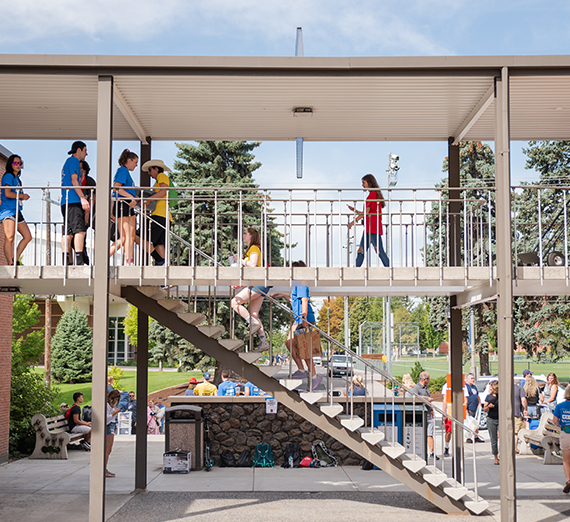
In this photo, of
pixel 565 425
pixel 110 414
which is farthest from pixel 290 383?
pixel 565 425

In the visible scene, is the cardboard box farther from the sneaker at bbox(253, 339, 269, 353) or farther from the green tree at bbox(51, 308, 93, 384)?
the green tree at bbox(51, 308, 93, 384)

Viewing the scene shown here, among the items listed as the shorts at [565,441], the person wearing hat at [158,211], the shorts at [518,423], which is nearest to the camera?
the person wearing hat at [158,211]

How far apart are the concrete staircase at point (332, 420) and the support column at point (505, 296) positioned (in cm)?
121

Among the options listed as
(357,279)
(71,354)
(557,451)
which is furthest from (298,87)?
(71,354)

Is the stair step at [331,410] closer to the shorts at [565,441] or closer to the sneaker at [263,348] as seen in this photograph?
the sneaker at [263,348]

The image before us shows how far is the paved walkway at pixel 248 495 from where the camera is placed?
8.91m

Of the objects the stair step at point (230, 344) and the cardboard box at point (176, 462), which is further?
the cardboard box at point (176, 462)

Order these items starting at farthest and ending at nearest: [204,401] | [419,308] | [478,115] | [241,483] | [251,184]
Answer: [419,308] → [251,184] → [204,401] → [241,483] → [478,115]

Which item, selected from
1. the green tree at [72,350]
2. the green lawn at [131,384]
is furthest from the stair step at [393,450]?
the green tree at [72,350]

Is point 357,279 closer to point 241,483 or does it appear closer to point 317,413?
point 317,413

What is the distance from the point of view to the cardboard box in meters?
11.8

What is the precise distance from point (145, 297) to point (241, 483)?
384 cm

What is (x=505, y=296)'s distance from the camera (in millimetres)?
8406

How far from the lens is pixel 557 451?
43.1 ft
